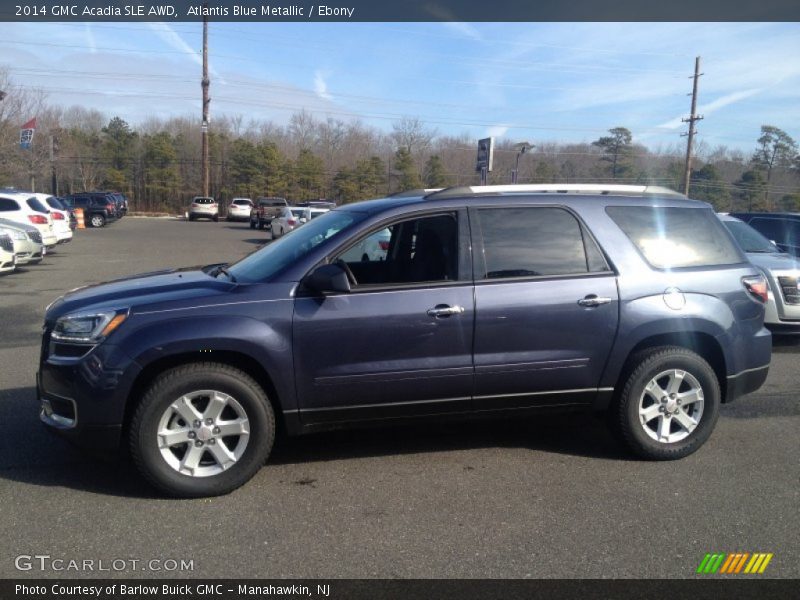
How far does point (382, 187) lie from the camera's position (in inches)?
2106

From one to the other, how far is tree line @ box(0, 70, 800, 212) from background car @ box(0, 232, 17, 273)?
21.1 m

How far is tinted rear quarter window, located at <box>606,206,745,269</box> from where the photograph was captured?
477cm

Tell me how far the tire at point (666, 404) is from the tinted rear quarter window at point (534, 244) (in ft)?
2.60

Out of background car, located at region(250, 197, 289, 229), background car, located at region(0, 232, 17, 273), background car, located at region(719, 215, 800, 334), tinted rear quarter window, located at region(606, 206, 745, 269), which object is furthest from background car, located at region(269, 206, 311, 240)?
tinted rear quarter window, located at region(606, 206, 745, 269)

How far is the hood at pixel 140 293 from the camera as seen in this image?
4.08m

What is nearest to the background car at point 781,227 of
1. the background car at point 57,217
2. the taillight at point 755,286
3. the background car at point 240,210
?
the taillight at point 755,286

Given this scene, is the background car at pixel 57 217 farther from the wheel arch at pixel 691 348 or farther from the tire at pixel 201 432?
the wheel arch at pixel 691 348

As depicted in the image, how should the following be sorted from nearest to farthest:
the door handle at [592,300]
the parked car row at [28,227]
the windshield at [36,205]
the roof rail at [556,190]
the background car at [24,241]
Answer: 1. the door handle at [592,300]
2. the roof rail at [556,190]
3. the parked car row at [28,227]
4. the background car at [24,241]
5. the windshield at [36,205]

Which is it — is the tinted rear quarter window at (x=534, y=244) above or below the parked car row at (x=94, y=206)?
above

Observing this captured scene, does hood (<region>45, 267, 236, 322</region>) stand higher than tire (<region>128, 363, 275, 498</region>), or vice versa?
hood (<region>45, 267, 236, 322</region>)

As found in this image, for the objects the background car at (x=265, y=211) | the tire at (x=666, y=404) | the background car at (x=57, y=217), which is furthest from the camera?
the background car at (x=265, y=211)

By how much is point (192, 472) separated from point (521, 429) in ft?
8.63

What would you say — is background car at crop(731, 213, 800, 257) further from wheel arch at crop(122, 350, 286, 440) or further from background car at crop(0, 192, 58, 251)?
background car at crop(0, 192, 58, 251)

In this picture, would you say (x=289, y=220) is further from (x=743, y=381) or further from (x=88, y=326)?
(x=743, y=381)
